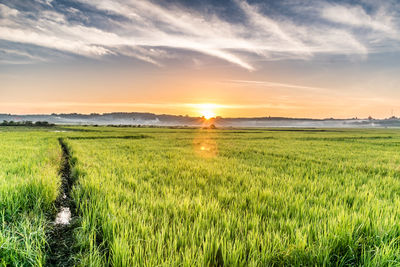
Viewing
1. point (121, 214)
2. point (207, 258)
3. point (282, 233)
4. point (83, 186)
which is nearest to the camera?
point (207, 258)

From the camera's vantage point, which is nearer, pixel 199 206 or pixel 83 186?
pixel 199 206

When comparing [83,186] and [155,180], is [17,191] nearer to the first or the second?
[83,186]

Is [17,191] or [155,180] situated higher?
[17,191]

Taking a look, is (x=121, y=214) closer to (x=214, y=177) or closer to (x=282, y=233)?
(x=282, y=233)

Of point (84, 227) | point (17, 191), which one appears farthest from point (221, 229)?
point (17, 191)

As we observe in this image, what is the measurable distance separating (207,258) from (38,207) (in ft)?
11.0

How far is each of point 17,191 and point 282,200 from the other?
16.7 ft

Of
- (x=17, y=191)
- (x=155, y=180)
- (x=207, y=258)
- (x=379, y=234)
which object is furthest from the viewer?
(x=155, y=180)

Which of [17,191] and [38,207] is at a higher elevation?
[17,191]

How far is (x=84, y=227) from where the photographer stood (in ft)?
9.04

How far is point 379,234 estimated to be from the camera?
2479 mm

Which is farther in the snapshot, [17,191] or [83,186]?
[83,186]

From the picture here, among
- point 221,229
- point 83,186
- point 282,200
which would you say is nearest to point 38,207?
point 83,186

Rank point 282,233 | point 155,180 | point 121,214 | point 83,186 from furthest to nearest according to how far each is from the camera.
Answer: point 155,180 → point 83,186 → point 121,214 → point 282,233
